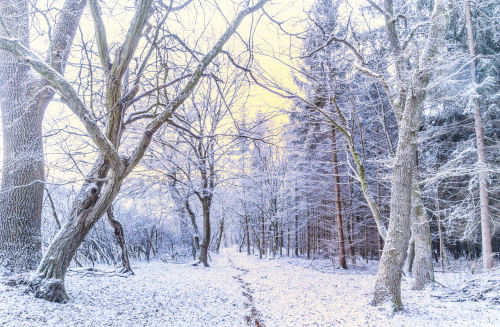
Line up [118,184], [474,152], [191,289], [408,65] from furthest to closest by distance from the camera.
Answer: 1. [474,152]
2. [191,289]
3. [408,65]
4. [118,184]

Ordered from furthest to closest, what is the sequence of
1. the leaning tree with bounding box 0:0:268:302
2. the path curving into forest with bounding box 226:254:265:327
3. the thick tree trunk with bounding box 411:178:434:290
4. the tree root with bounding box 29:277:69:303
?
1. the thick tree trunk with bounding box 411:178:434:290
2. the path curving into forest with bounding box 226:254:265:327
3. the tree root with bounding box 29:277:69:303
4. the leaning tree with bounding box 0:0:268:302

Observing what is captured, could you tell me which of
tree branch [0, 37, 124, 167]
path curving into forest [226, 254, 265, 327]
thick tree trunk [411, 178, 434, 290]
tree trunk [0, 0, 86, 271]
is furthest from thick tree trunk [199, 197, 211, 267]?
tree branch [0, 37, 124, 167]

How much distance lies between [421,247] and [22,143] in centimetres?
934

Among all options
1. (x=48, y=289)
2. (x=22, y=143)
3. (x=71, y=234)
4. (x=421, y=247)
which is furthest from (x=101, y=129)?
(x=421, y=247)

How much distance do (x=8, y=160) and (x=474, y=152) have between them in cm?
1509

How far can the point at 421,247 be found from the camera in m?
7.10

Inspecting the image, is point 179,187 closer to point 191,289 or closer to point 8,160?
point 191,289

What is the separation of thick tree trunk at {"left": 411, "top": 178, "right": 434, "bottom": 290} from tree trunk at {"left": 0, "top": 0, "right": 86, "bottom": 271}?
27.5 feet

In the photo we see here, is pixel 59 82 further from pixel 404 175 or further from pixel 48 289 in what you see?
pixel 404 175

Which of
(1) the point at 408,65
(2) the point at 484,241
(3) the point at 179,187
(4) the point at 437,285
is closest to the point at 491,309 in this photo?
(4) the point at 437,285

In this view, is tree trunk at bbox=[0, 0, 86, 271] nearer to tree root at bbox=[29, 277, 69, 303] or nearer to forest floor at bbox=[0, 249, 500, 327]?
forest floor at bbox=[0, 249, 500, 327]

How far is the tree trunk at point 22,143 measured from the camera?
473cm

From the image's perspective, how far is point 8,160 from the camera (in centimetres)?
495

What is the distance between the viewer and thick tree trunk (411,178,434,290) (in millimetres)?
6793
